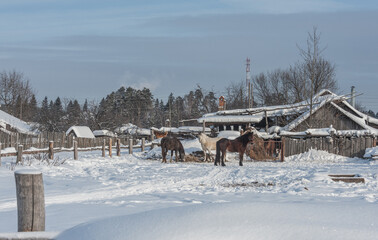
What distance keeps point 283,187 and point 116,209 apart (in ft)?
17.3

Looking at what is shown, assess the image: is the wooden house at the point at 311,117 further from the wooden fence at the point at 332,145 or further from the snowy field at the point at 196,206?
the snowy field at the point at 196,206

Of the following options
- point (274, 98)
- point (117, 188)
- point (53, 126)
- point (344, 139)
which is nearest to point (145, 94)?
point (274, 98)

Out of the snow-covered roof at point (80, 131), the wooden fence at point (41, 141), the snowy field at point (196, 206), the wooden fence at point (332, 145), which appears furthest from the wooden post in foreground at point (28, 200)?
the snow-covered roof at point (80, 131)

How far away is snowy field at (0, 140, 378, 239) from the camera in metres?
3.87

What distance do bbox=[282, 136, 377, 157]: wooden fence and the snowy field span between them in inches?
462

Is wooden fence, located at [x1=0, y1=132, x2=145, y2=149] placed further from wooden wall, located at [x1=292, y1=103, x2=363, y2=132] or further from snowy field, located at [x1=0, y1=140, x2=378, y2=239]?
wooden wall, located at [x1=292, y1=103, x2=363, y2=132]

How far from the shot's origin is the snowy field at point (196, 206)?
3.87 metres

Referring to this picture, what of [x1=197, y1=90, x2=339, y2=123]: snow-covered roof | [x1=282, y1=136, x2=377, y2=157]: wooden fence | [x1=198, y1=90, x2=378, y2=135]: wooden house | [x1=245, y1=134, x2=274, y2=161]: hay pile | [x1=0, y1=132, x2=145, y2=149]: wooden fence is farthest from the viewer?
[x1=197, y1=90, x2=339, y2=123]: snow-covered roof

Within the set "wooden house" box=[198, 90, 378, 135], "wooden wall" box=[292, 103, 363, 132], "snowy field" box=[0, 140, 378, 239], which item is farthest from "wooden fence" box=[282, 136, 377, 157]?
"snowy field" box=[0, 140, 378, 239]

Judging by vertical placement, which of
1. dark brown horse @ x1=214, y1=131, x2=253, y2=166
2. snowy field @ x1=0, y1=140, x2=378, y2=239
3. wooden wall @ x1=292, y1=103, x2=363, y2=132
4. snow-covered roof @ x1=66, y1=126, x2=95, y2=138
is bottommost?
snowy field @ x1=0, y1=140, x2=378, y2=239

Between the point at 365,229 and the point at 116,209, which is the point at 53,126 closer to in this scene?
the point at 116,209

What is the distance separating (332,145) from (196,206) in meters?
24.7

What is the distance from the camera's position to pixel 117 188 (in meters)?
11.9

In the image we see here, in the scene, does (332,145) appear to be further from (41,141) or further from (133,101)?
(133,101)
